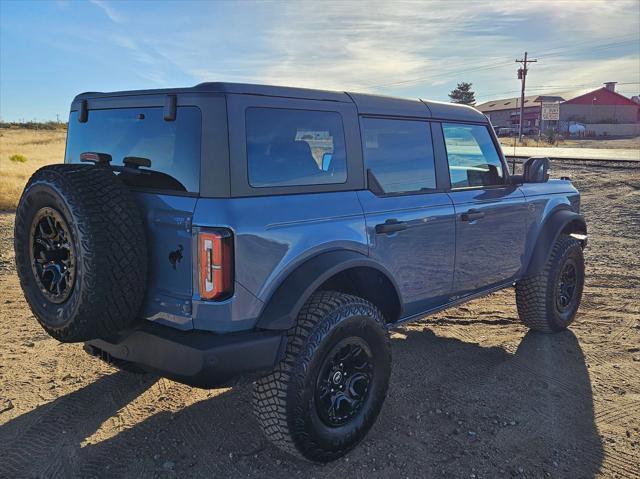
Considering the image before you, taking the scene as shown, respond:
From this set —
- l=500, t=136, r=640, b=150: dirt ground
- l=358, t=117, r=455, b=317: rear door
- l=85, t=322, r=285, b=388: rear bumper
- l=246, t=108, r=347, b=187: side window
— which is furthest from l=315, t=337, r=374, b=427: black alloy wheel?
l=500, t=136, r=640, b=150: dirt ground

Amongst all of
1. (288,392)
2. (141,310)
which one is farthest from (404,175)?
(141,310)

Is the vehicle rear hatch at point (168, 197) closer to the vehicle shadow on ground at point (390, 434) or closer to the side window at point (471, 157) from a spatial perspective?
the vehicle shadow on ground at point (390, 434)

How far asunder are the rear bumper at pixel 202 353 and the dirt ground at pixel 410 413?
26.3 inches

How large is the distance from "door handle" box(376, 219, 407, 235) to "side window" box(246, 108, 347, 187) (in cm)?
36

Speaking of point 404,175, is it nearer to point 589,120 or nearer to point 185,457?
point 185,457

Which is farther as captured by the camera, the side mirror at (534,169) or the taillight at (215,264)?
the side mirror at (534,169)

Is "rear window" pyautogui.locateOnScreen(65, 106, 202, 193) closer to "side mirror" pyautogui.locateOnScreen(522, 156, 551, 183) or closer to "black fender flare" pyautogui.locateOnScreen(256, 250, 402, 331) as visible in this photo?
"black fender flare" pyautogui.locateOnScreen(256, 250, 402, 331)

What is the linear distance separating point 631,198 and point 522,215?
909 centimetres

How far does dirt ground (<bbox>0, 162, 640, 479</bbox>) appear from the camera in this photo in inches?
119

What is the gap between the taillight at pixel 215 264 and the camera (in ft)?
8.32

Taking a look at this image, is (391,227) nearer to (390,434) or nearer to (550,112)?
(390,434)

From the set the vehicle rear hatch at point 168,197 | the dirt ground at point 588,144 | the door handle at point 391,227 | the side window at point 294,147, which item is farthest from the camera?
the dirt ground at point 588,144

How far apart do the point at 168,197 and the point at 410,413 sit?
2.06 m

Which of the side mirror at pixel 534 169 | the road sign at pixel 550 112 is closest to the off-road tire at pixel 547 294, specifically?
the side mirror at pixel 534 169
